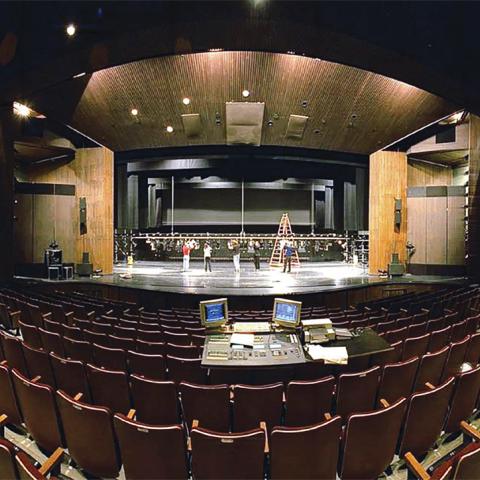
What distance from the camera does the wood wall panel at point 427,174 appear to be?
1512 centimetres

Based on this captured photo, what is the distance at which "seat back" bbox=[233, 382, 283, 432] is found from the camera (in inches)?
108

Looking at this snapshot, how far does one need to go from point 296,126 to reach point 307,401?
37.5ft

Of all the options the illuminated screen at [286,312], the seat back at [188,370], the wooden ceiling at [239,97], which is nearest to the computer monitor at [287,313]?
the illuminated screen at [286,312]

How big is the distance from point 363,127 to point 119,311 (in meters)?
10.5

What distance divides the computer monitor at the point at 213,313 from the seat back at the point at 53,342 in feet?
6.04

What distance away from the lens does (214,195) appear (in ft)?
75.6

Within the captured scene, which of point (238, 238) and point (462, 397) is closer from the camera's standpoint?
point (462, 397)

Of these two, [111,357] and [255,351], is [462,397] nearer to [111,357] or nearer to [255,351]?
[255,351]

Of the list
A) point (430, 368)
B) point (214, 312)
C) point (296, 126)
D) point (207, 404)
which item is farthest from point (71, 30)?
point (430, 368)

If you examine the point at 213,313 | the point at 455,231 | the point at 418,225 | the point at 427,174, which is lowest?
the point at 213,313

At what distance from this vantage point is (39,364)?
12.1 ft

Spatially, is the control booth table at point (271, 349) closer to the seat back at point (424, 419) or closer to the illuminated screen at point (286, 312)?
the illuminated screen at point (286, 312)

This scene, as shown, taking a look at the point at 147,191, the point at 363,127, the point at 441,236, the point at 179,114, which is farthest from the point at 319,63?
the point at 147,191

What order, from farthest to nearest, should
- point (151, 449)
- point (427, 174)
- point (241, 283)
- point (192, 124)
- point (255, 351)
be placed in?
1. point (427, 174)
2. point (192, 124)
3. point (241, 283)
4. point (255, 351)
5. point (151, 449)
